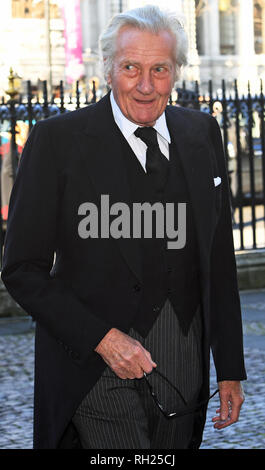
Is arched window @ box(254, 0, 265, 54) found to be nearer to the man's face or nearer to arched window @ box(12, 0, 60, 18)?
arched window @ box(12, 0, 60, 18)

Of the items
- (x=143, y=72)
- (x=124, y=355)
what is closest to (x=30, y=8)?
(x=143, y=72)

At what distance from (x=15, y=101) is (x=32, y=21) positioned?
38.3 meters

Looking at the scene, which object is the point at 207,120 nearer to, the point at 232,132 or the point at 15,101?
the point at 15,101

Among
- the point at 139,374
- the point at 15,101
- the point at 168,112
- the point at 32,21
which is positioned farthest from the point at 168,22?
the point at 32,21

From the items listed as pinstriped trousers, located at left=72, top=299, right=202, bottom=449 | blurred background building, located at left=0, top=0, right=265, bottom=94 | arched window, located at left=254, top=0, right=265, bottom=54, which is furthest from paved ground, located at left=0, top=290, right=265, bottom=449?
arched window, located at left=254, top=0, right=265, bottom=54

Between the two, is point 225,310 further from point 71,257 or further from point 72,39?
point 72,39

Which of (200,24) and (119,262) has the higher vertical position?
(200,24)

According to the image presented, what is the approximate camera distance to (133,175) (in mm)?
2680

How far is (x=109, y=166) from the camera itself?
8.70 ft

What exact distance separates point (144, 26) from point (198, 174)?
0.40 metres

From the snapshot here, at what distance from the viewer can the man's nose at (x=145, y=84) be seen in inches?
104

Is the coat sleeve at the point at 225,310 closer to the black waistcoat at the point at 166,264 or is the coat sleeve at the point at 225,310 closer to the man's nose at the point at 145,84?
the black waistcoat at the point at 166,264

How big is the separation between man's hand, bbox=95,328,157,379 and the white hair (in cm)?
70

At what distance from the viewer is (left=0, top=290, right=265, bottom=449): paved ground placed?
5289 millimetres
